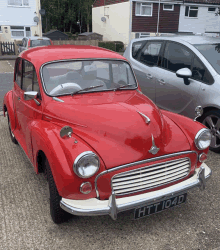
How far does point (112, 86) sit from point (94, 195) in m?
1.67

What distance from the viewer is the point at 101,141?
8.78 feet

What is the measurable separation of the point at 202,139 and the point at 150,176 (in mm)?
818

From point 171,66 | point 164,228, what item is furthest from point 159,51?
point 164,228

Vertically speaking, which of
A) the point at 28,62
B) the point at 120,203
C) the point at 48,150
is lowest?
the point at 120,203

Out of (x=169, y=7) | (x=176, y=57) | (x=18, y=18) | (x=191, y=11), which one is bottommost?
(x=176, y=57)

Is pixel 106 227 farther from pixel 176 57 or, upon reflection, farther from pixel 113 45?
pixel 113 45

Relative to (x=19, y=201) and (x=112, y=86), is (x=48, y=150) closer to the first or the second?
(x=19, y=201)

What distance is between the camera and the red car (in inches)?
97.3

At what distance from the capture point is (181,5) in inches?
1121

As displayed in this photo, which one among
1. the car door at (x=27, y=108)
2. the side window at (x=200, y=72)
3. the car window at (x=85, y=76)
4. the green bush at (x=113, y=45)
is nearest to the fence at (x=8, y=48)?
the green bush at (x=113, y=45)

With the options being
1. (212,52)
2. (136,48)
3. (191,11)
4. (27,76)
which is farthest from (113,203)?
(191,11)

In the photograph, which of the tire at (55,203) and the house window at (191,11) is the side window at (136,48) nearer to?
the tire at (55,203)

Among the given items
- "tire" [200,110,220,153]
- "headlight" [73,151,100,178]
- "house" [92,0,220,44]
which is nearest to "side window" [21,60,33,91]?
"headlight" [73,151,100,178]

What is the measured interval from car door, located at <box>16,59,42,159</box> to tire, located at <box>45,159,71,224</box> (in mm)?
706
